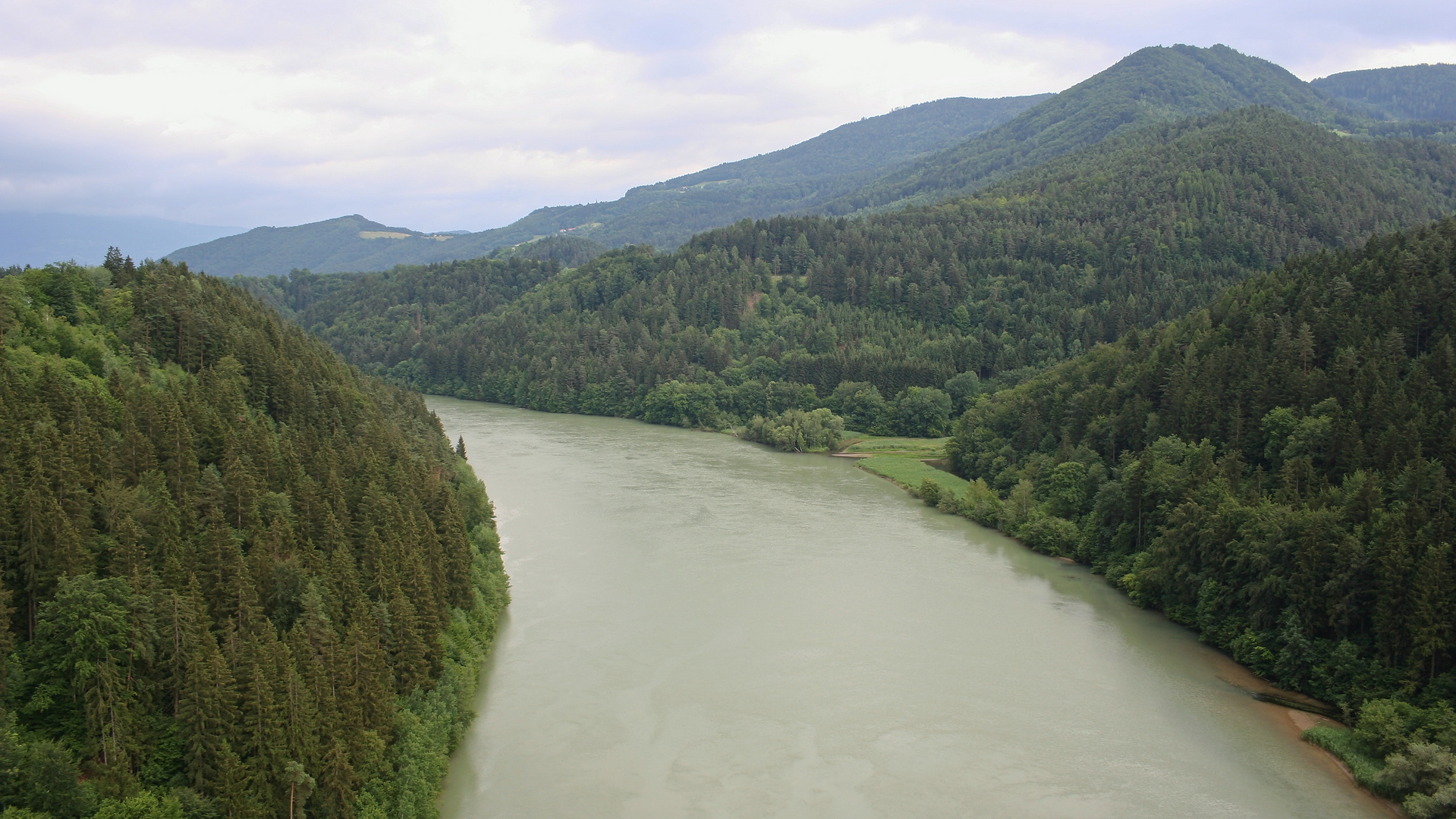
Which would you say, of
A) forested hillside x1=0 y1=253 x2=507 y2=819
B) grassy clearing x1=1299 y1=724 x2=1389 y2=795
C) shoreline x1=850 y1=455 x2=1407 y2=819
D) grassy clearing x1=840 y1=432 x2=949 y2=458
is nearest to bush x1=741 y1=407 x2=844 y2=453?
grassy clearing x1=840 y1=432 x2=949 y2=458

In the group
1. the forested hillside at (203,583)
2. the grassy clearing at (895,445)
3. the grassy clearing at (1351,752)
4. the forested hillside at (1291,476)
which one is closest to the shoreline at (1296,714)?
the grassy clearing at (1351,752)

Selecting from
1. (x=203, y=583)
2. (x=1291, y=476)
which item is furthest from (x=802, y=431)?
(x=203, y=583)

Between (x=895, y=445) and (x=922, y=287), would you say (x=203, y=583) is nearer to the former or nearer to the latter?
(x=895, y=445)

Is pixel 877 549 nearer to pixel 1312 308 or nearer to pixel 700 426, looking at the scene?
pixel 1312 308

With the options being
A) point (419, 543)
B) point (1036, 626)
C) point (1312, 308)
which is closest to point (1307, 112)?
point (1312, 308)

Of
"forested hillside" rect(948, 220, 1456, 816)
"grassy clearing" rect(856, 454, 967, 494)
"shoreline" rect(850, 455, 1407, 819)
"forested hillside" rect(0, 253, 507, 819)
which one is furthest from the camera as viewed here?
"grassy clearing" rect(856, 454, 967, 494)

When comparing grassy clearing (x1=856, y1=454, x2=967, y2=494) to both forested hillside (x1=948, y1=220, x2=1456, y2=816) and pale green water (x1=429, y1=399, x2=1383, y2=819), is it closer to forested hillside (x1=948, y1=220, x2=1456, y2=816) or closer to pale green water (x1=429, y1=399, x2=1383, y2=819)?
forested hillside (x1=948, y1=220, x2=1456, y2=816)
